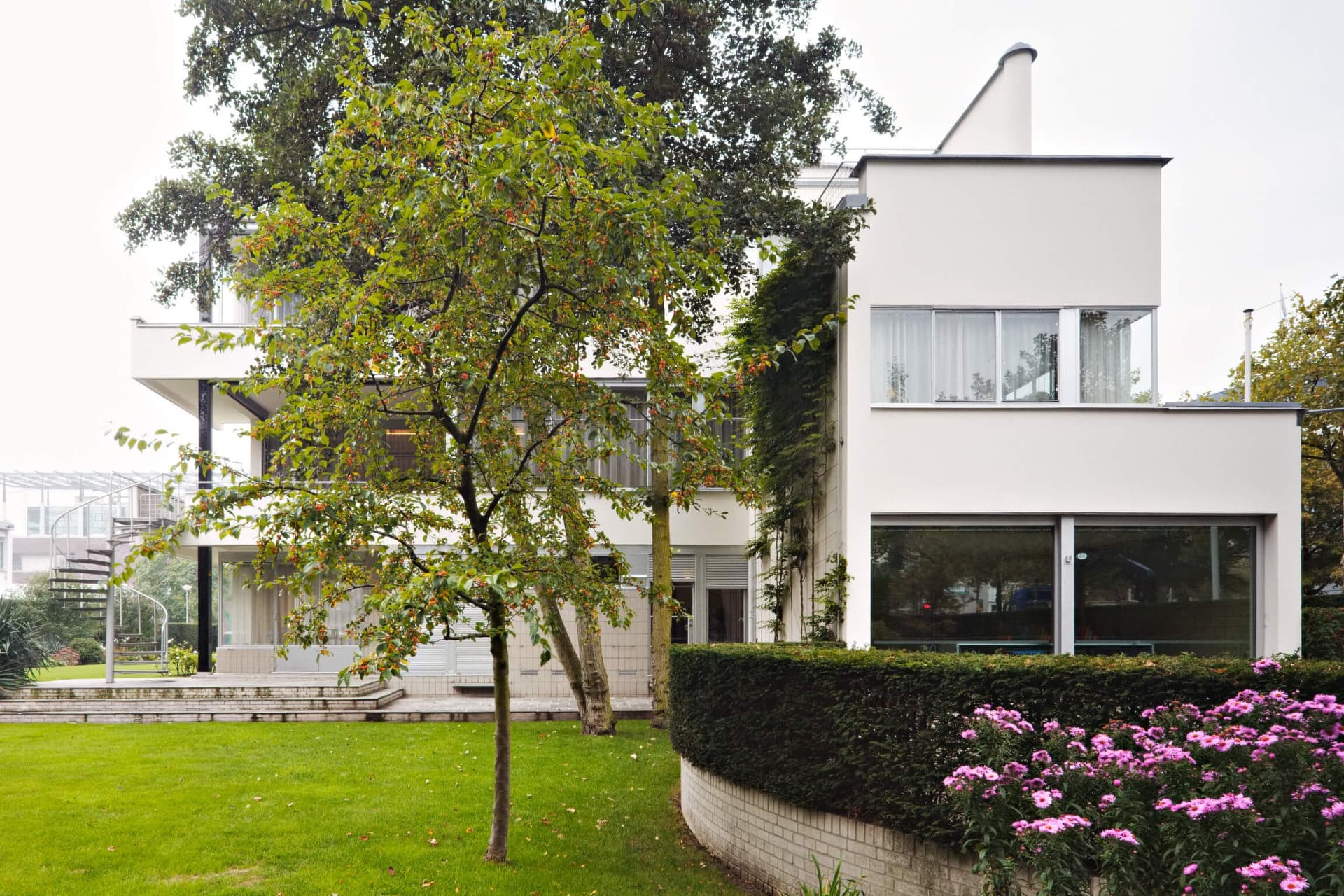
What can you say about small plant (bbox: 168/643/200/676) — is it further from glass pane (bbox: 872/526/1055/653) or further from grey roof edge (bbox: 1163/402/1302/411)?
grey roof edge (bbox: 1163/402/1302/411)

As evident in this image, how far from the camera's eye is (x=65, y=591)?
61.0ft

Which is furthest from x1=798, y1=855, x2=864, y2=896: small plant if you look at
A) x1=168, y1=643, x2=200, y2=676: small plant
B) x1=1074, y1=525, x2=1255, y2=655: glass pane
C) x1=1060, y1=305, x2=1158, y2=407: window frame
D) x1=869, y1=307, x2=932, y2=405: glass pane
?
x1=168, y1=643, x2=200, y2=676: small plant

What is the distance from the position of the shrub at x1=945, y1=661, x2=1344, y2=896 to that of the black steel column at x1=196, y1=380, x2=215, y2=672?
1764 centimetres

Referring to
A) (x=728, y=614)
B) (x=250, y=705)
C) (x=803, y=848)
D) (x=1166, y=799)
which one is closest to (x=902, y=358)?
(x=803, y=848)

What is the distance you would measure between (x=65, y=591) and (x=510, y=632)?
54.6ft

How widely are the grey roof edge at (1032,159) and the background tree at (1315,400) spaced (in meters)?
14.6

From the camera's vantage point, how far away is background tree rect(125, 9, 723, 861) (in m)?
6.26

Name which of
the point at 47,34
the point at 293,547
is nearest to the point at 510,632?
the point at 293,547

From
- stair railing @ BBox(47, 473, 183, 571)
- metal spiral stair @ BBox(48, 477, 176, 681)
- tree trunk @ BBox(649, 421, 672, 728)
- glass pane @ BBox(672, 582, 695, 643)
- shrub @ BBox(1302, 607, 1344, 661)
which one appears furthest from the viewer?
glass pane @ BBox(672, 582, 695, 643)

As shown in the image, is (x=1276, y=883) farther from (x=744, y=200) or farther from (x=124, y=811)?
(x=744, y=200)

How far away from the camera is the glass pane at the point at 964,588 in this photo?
35.4 feet

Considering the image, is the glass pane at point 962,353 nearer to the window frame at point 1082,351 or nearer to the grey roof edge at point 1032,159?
the window frame at point 1082,351

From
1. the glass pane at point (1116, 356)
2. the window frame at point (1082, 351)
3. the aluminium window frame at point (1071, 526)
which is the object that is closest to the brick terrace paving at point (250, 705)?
the aluminium window frame at point (1071, 526)

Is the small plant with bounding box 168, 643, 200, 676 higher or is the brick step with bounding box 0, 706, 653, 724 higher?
the brick step with bounding box 0, 706, 653, 724
